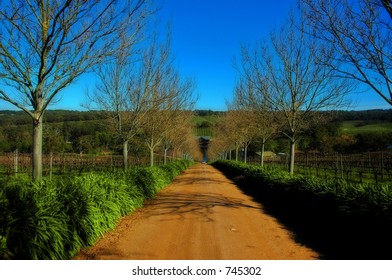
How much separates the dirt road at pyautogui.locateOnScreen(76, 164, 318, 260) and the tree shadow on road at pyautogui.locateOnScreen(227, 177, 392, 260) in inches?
13.8

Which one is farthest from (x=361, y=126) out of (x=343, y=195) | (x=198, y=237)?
(x=198, y=237)

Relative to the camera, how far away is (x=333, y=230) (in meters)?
7.11

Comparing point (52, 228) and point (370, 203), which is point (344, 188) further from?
point (52, 228)

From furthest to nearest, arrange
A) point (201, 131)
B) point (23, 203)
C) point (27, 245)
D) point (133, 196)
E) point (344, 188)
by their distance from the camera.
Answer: point (201, 131), point (133, 196), point (344, 188), point (23, 203), point (27, 245)

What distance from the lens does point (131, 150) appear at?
186 ft

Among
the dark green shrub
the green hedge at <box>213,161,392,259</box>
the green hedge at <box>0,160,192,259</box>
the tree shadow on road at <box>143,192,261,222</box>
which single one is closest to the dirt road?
the tree shadow on road at <box>143,192,261,222</box>

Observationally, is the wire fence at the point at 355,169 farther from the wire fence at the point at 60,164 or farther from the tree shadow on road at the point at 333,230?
the wire fence at the point at 60,164

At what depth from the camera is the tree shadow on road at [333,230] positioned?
559cm

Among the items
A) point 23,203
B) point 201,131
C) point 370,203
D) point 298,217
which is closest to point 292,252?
point 370,203

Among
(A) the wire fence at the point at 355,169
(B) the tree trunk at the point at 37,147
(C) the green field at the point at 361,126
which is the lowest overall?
(A) the wire fence at the point at 355,169

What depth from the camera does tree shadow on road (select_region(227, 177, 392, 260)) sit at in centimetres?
559

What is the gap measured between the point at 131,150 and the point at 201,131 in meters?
80.7

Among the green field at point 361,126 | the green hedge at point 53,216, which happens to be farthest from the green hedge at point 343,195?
the green field at point 361,126

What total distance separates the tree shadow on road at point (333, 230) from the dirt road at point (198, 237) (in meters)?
0.35
